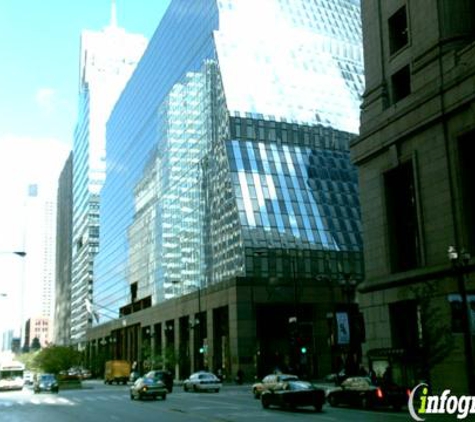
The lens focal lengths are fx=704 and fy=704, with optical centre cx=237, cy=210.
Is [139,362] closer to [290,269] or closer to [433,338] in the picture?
[290,269]

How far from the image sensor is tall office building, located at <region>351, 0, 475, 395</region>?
3684 centimetres

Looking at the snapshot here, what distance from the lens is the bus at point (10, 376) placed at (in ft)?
240

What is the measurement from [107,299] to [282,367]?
79027 mm

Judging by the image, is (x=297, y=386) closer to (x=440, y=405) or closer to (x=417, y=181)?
(x=440, y=405)

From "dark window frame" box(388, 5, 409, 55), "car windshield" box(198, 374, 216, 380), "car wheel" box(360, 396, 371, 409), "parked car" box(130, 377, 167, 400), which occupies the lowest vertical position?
"car wheel" box(360, 396, 371, 409)

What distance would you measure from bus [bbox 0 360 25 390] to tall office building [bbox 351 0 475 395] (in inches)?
1723

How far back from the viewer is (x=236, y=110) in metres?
84.8

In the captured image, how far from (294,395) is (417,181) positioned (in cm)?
1557

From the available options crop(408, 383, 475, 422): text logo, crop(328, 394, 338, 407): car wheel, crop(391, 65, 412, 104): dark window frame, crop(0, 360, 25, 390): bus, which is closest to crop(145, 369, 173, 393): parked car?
crop(0, 360, 25, 390): bus

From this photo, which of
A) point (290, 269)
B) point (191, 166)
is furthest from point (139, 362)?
point (290, 269)

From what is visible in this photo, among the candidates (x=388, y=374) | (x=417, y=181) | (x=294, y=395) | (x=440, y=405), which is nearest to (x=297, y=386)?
(x=294, y=395)

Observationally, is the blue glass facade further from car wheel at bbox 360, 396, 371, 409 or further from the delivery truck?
car wheel at bbox 360, 396, 371, 409

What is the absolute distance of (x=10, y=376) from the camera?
77750 millimetres

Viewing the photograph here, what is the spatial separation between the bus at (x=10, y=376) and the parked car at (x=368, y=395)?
48.6 m
